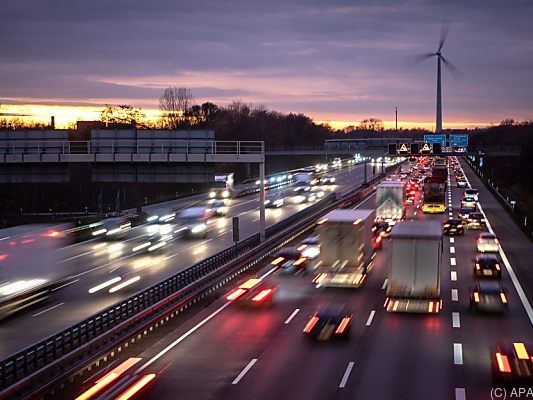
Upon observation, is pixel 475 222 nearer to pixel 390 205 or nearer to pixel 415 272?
pixel 390 205

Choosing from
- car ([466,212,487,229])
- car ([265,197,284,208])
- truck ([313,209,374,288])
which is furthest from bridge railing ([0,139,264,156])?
car ([265,197,284,208])

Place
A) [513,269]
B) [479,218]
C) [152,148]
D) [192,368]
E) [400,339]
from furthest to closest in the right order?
[479,218] < [513,269] < [152,148] < [400,339] < [192,368]

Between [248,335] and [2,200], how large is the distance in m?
83.7

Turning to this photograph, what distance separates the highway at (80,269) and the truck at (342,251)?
9.78m

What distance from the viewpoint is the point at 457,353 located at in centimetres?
2466

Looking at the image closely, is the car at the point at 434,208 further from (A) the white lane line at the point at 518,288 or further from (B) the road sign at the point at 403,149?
(A) the white lane line at the point at 518,288

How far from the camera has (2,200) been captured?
337 feet

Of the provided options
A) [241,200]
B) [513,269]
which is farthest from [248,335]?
[241,200]

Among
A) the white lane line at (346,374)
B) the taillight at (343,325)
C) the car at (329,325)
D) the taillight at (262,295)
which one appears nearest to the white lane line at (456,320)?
the car at (329,325)

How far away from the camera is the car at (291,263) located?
41.9 m

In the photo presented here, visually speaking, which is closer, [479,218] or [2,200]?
[479,218]

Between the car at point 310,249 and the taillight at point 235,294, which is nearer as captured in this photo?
the taillight at point 235,294

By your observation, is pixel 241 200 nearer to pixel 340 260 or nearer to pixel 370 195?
pixel 370 195

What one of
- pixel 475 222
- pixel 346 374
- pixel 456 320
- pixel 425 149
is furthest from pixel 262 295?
pixel 425 149
